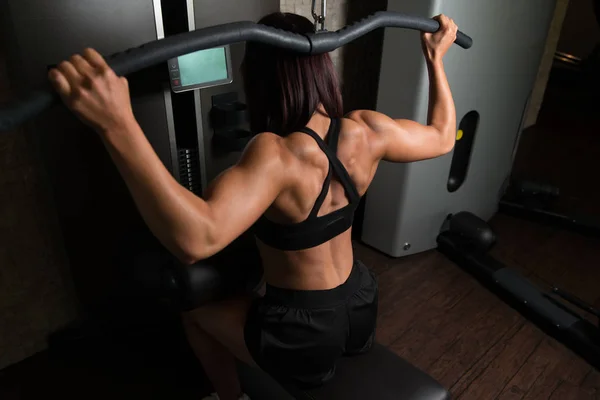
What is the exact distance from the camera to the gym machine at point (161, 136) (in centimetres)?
108

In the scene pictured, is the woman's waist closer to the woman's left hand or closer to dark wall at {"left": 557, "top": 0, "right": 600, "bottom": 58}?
the woman's left hand

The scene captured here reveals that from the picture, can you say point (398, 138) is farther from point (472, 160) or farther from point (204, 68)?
point (472, 160)

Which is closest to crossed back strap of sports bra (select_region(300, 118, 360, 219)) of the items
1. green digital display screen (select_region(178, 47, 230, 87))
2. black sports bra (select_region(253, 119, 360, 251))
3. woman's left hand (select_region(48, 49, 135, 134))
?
black sports bra (select_region(253, 119, 360, 251))

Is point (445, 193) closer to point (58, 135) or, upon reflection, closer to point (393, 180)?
point (393, 180)

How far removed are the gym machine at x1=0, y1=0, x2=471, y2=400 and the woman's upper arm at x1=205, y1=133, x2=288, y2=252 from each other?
0.59 feet

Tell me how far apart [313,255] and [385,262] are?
1.19 metres

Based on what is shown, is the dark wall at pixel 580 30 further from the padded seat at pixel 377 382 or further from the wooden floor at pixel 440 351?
the padded seat at pixel 377 382

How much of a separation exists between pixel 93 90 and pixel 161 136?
32.4 inches

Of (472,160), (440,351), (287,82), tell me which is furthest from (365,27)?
(472,160)

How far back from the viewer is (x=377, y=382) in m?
1.07

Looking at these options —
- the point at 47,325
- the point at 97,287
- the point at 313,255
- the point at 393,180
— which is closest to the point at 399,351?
the point at 393,180

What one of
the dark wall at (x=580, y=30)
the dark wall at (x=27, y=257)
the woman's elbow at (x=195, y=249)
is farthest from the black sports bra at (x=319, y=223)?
the dark wall at (x=580, y=30)

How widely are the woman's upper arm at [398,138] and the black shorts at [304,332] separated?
32 cm

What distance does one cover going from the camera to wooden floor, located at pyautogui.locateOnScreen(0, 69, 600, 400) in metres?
1.55
